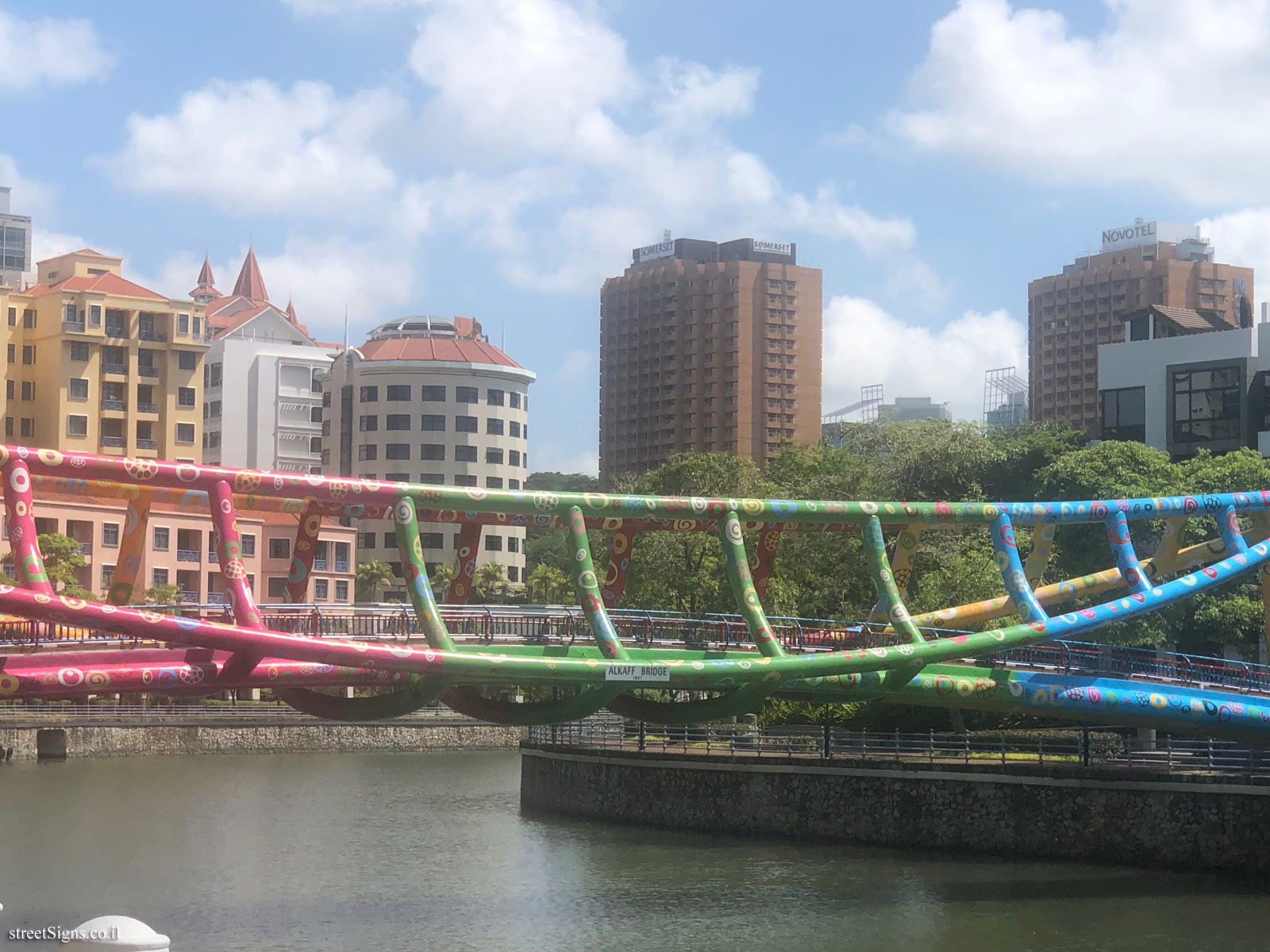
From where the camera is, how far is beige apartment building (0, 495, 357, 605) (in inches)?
3071

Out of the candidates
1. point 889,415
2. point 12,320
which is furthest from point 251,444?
point 889,415

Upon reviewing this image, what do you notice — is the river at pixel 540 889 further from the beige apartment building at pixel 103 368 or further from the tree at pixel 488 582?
the tree at pixel 488 582

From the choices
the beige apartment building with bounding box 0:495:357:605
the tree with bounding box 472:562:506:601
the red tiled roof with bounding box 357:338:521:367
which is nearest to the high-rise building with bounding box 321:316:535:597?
the red tiled roof with bounding box 357:338:521:367

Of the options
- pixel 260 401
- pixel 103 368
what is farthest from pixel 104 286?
pixel 260 401

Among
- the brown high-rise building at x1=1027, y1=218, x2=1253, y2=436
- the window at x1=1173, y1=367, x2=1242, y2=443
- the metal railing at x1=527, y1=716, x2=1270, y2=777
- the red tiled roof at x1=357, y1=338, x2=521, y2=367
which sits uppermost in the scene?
the brown high-rise building at x1=1027, y1=218, x2=1253, y2=436

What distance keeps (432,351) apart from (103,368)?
27.4 metres

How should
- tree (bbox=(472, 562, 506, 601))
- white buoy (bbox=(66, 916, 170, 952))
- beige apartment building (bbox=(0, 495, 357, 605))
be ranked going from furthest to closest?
tree (bbox=(472, 562, 506, 601)), beige apartment building (bbox=(0, 495, 357, 605)), white buoy (bbox=(66, 916, 170, 952))

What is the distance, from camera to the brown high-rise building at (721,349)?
510ft

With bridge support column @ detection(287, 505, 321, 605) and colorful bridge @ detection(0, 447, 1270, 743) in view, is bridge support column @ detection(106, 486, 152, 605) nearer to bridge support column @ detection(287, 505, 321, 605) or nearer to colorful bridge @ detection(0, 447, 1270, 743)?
colorful bridge @ detection(0, 447, 1270, 743)

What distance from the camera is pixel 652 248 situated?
166 metres

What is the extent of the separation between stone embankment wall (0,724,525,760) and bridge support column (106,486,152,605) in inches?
1679

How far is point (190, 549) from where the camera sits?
83.4 m

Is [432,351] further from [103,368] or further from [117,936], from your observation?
[117,936]

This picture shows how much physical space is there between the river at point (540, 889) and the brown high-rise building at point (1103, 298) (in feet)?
399
